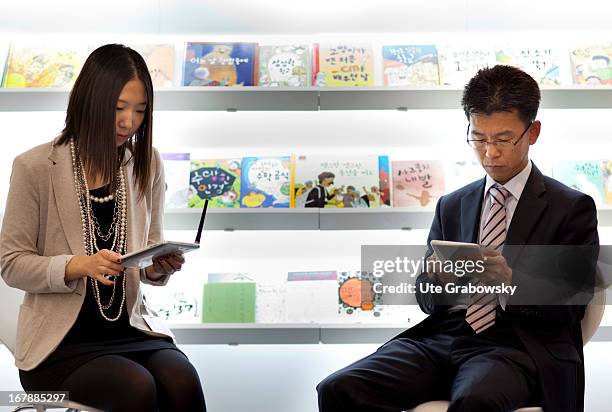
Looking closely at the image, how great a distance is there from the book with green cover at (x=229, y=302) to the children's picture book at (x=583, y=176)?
1.42 meters

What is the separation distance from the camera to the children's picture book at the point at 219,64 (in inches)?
123

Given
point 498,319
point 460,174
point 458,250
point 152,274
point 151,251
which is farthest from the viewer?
point 460,174

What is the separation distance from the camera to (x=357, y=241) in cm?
335

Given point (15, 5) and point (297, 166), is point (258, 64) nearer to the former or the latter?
point (297, 166)

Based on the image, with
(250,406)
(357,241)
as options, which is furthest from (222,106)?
(250,406)

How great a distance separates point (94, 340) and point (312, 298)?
121 cm

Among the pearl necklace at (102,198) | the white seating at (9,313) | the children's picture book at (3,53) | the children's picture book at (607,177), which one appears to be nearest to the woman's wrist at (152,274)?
the pearl necklace at (102,198)

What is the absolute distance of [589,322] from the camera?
6.79 ft

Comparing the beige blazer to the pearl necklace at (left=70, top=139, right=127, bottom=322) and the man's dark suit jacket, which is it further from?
the man's dark suit jacket

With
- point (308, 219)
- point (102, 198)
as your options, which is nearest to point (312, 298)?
point (308, 219)

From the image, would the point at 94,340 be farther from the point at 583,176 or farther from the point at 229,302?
the point at 583,176

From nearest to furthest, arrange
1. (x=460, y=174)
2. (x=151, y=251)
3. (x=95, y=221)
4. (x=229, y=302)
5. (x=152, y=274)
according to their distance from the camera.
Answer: (x=151, y=251) < (x=95, y=221) < (x=152, y=274) < (x=229, y=302) < (x=460, y=174)

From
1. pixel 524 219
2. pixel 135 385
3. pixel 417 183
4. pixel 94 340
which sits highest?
pixel 417 183

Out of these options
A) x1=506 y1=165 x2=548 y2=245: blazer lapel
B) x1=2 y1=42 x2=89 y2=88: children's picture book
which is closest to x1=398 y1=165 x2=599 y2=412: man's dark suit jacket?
x1=506 y1=165 x2=548 y2=245: blazer lapel
